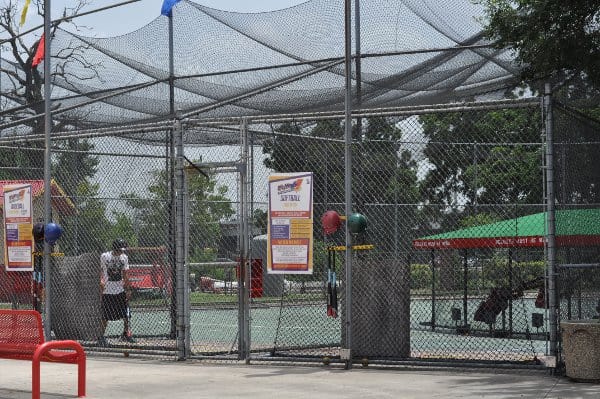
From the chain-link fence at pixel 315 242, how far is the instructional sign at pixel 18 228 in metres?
0.67

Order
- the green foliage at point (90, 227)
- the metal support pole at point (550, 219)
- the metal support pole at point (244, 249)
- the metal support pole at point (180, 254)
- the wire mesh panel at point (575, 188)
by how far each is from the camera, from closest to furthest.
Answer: the metal support pole at point (550, 219), the wire mesh panel at point (575, 188), the metal support pole at point (244, 249), the metal support pole at point (180, 254), the green foliage at point (90, 227)

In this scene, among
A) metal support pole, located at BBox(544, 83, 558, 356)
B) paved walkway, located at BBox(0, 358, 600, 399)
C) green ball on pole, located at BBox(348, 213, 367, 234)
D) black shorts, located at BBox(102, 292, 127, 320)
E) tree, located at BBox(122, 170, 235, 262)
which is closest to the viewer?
paved walkway, located at BBox(0, 358, 600, 399)

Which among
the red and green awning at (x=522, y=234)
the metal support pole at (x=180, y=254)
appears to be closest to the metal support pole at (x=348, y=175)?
the metal support pole at (x=180, y=254)

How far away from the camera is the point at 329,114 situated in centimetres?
1235

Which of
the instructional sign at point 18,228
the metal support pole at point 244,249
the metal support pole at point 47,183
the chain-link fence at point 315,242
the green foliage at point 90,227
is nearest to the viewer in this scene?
the chain-link fence at point 315,242

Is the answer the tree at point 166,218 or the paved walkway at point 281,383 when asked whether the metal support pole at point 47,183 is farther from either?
the tree at point 166,218

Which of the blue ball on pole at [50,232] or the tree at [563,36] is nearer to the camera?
the tree at [563,36]

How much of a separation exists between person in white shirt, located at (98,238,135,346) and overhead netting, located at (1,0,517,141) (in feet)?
9.14

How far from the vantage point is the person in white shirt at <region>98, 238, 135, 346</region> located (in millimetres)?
15336

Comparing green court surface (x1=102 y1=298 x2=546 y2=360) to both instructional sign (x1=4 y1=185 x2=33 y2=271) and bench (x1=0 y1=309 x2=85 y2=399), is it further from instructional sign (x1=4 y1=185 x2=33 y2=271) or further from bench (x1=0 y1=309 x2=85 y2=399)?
bench (x1=0 y1=309 x2=85 y2=399)

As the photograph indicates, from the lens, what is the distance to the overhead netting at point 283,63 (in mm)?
15273

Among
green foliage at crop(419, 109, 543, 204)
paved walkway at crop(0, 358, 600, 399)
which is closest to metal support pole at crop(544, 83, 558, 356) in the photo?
paved walkway at crop(0, 358, 600, 399)

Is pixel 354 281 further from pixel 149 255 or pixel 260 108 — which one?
pixel 149 255

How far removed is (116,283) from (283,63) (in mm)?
4628
